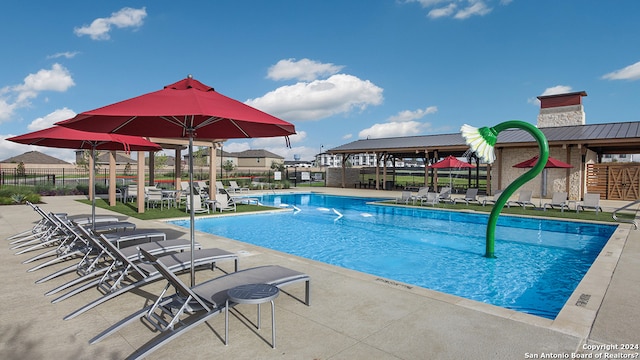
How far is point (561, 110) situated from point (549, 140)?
5945mm

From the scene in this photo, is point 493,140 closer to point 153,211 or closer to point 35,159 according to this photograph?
point 153,211

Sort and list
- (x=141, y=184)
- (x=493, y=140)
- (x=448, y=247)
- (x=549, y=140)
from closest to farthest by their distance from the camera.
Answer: (x=493, y=140) < (x=448, y=247) < (x=141, y=184) < (x=549, y=140)

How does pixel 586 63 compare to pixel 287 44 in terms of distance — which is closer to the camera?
pixel 586 63

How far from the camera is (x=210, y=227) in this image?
11.3m

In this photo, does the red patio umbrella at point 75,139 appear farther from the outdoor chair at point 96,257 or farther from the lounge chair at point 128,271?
the lounge chair at point 128,271

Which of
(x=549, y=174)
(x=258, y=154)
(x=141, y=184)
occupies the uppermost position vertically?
(x=258, y=154)

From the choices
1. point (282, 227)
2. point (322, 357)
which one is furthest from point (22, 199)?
point (322, 357)

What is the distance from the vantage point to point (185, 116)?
4293 mm

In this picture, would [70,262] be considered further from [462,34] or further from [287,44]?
[462,34]

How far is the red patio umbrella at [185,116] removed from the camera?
10.5ft

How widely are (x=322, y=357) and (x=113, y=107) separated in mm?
2817

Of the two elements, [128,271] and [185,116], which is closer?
[185,116]

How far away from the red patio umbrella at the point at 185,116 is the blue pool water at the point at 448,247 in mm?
4035

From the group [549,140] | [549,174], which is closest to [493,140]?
[549,140]
